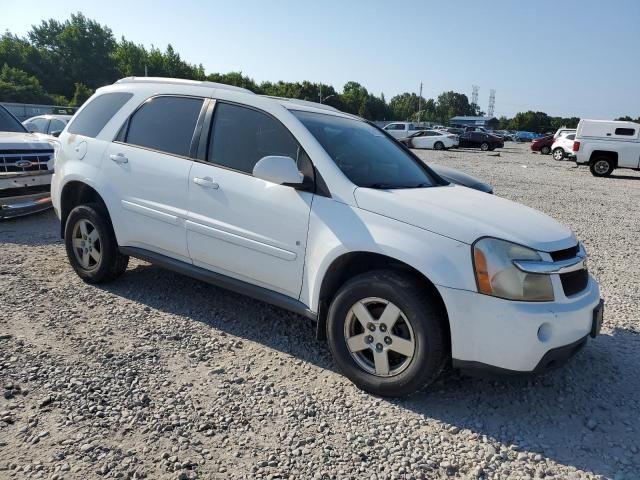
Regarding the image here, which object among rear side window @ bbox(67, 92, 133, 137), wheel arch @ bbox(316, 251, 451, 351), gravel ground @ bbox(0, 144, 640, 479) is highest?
rear side window @ bbox(67, 92, 133, 137)

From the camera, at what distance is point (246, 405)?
293cm

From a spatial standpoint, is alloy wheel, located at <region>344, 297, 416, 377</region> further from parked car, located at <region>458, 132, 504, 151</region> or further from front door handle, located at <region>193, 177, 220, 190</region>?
parked car, located at <region>458, 132, 504, 151</region>

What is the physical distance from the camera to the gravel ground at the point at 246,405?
2.47 meters

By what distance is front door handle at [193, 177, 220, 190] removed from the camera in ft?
12.0

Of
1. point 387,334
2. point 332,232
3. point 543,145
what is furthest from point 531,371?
point 543,145

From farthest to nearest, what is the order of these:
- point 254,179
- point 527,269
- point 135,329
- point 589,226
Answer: point 589,226, point 135,329, point 254,179, point 527,269

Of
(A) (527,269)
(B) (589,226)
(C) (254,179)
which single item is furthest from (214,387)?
(B) (589,226)

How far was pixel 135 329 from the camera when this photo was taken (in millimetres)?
3830

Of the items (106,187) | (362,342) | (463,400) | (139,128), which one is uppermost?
(139,128)

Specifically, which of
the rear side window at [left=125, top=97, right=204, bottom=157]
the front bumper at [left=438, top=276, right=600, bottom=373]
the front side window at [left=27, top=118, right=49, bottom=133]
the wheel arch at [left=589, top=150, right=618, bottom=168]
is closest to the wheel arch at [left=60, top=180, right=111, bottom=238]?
the rear side window at [left=125, top=97, right=204, bottom=157]

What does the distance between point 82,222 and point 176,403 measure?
7.84 ft

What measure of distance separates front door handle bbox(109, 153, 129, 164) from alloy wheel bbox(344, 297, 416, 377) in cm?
242

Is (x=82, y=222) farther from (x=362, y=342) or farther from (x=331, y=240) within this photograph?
(x=362, y=342)

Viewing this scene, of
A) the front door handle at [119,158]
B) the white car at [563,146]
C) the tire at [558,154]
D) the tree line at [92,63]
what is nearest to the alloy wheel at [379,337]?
the front door handle at [119,158]
